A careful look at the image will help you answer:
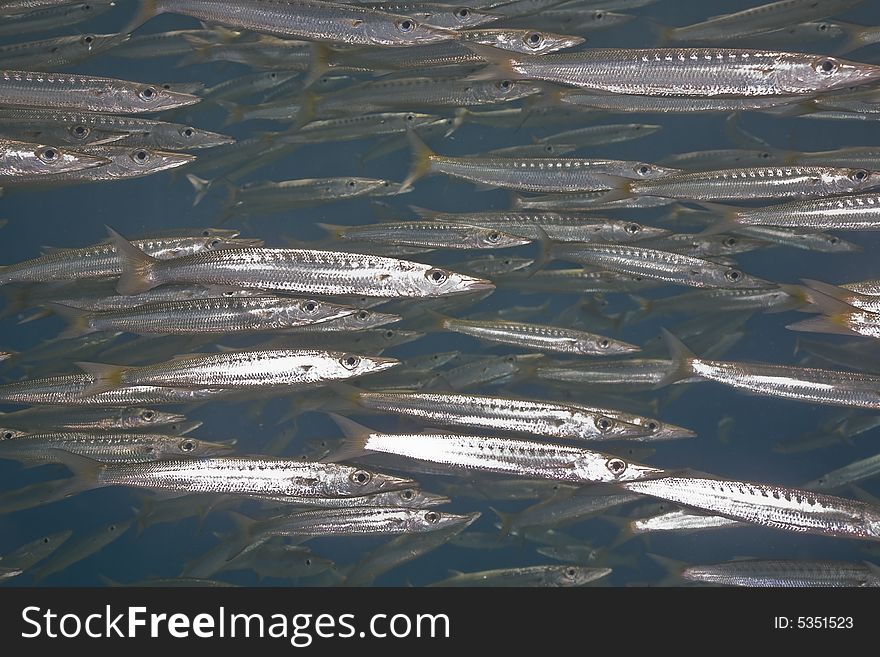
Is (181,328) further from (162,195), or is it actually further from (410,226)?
(162,195)

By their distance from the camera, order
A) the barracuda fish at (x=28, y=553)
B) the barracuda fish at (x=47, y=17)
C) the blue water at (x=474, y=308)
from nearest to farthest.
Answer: the barracuda fish at (x=47, y=17) → the barracuda fish at (x=28, y=553) → the blue water at (x=474, y=308)

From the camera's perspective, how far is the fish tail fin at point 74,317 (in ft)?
14.1

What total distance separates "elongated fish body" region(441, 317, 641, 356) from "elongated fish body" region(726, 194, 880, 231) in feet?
4.55

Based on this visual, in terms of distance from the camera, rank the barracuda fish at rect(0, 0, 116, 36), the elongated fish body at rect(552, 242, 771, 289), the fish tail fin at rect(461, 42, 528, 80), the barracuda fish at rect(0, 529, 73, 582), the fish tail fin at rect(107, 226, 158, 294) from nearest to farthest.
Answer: the fish tail fin at rect(461, 42, 528, 80)
the fish tail fin at rect(107, 226, 158, 294)
the elongated fish body at rect(552, 242, 771, 289)
the barracuda fish at rect(0, 0, 116, 36)
the barracuda fish at rect(0, 529, 73, 582)

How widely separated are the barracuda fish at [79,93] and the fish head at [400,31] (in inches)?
48.1

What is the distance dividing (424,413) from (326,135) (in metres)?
2.48

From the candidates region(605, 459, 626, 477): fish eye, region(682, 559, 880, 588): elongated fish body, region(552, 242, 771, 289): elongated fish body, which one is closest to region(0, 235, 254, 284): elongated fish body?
region(552, 242, 771, 289): elongated fish body

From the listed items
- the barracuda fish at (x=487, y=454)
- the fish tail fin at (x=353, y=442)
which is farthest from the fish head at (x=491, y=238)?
the fish tail fin at (x=353, y=442)

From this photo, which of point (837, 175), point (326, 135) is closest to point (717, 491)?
point (837, 175)

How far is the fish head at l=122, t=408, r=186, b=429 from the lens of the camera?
4.85 meters

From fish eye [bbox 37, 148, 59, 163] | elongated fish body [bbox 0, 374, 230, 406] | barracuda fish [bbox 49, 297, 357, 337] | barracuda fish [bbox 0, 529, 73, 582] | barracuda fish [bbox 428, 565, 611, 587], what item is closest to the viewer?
fish eye [bbox 37, 148, 59, 163]

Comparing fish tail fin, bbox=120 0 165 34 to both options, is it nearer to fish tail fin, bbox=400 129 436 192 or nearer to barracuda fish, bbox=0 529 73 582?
fish tail fin, bbox=400 129 436 192

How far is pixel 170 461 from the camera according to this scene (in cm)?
421

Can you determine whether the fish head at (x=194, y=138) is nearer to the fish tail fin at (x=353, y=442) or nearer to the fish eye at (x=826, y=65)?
the fish tail fin at (x=353, y=442)
